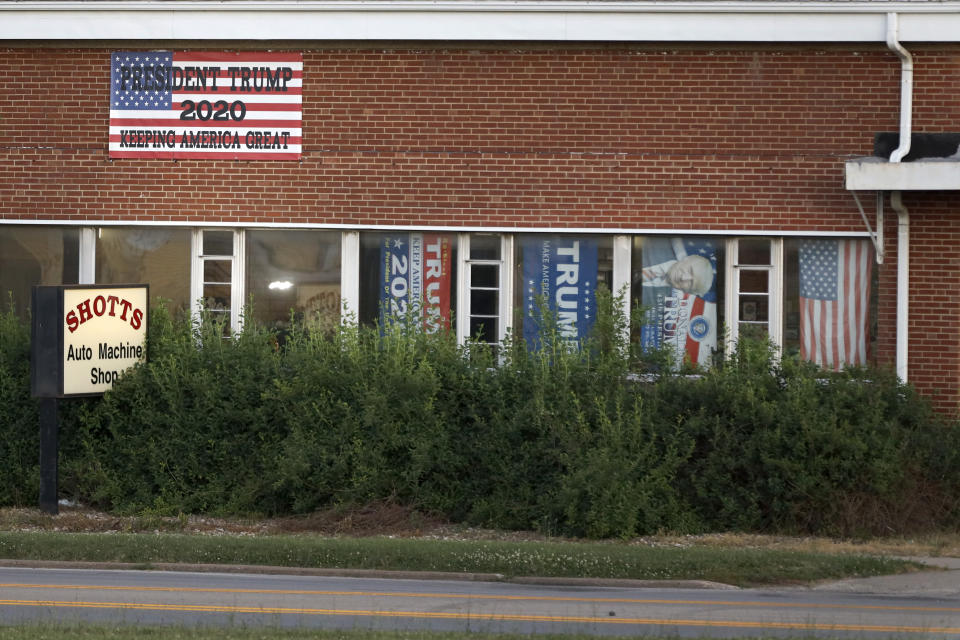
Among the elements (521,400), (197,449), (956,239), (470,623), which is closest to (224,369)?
(197,449)

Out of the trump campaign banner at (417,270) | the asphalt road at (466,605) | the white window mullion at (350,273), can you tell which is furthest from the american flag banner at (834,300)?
the white window mullion at (350,273)

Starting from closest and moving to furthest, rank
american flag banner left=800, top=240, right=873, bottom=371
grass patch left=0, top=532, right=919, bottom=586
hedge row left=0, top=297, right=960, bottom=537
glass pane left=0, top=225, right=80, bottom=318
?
grass patch left=0, top=532, right=919, bottom=586 → hedge row left=0, top=297, right=960, bottom=537 → american flag banner left=800, top=240, right=873, bottom=371 → glass pane left=0, top=225, right=80, bottom=318

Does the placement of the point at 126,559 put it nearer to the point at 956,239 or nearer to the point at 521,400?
the point at 521,400

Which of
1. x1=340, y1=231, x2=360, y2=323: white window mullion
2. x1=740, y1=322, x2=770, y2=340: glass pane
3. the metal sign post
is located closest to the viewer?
the metal sign post

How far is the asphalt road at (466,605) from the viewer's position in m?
9.34

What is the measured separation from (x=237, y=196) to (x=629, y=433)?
5.90 m

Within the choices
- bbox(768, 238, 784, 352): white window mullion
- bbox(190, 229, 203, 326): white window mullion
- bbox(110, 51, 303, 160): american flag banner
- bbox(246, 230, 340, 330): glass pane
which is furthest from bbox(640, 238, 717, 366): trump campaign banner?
bbox(190, 229, 203, 326): white window mullion

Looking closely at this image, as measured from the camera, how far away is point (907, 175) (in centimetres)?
1516

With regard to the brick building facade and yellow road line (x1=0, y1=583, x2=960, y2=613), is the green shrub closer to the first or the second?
the brick building facade

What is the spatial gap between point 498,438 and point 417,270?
2.88 m

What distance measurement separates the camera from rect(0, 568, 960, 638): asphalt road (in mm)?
9336

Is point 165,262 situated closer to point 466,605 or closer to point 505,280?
point 505,280

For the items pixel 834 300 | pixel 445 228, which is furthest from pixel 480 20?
pixel 834 300

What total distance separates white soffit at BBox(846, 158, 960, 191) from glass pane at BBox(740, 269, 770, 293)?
1692mm
